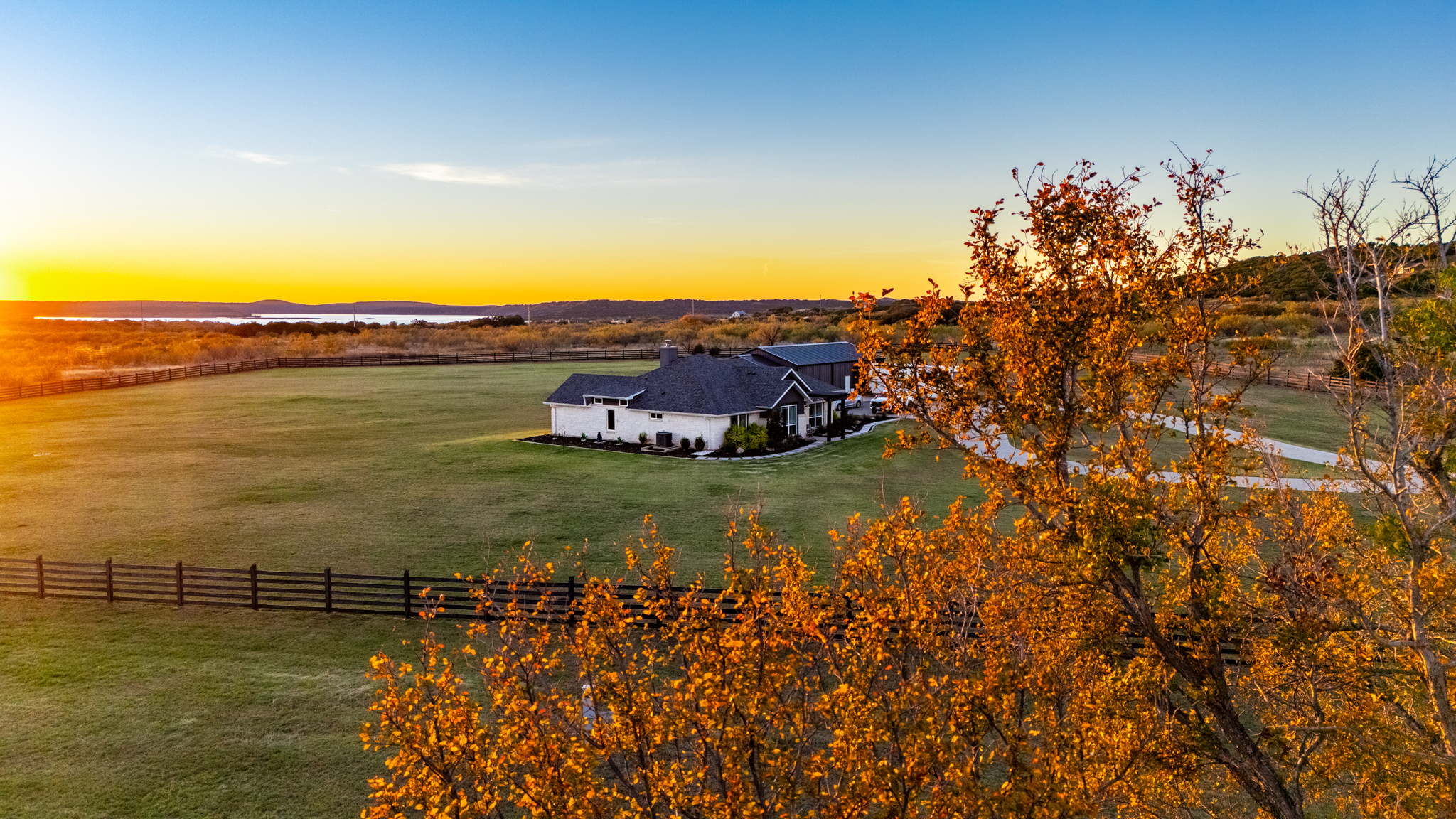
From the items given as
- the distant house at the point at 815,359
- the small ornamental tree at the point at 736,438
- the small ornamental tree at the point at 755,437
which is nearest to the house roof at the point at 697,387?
the small ornamental tree at the point at 736,438

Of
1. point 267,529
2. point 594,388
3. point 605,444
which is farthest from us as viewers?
point 594,388

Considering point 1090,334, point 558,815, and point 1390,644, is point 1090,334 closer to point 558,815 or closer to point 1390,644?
point 1390,644

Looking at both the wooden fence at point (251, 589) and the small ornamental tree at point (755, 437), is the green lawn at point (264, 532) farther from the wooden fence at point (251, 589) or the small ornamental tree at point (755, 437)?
the small ornamental tree at point (755, 437)

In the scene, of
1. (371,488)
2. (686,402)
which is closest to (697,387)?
(686,402)

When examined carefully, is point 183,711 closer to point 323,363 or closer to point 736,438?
point 736,438

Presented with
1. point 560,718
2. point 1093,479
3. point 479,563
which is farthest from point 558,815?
point 479,563

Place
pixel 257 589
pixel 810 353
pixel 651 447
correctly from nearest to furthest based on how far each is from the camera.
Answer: pixel 257 589 < pixel 651 447 < pixel 810 353
